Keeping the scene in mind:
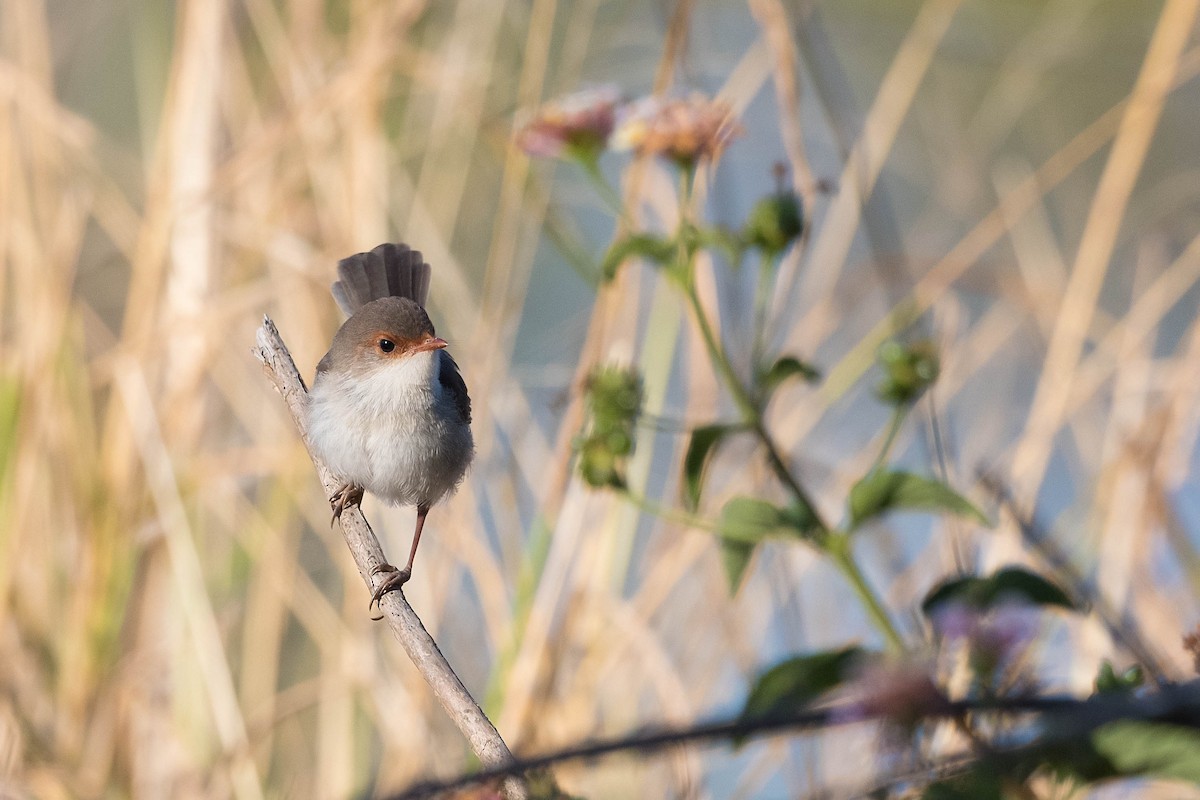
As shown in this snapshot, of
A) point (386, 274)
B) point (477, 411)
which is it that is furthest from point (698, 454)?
point (477, 411)

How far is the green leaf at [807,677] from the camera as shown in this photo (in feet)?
5.00

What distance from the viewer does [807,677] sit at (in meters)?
1.53

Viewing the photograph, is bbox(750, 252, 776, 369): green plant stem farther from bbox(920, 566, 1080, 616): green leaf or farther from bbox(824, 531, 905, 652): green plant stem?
bbox(920, 566, 1080, 616): green leaf

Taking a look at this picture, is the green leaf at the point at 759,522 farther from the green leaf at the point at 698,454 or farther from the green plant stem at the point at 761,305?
the green plant stem at the point at 761,305

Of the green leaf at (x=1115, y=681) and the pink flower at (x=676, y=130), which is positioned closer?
the green leaf at (x=1115, y=681)

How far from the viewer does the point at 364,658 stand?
10.5 ft

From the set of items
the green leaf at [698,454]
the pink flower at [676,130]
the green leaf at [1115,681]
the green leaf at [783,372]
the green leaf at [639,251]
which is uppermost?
the pink flower at [676,130]

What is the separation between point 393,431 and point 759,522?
32.8 inches

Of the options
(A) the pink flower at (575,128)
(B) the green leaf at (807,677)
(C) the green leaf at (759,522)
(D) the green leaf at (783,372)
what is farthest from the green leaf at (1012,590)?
(A) the pink flower at (575,128)

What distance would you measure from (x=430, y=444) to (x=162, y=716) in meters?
1.50

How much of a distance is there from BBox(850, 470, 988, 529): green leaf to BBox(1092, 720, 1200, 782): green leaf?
1.66ft

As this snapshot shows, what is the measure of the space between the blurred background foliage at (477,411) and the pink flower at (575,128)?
0.49 metres

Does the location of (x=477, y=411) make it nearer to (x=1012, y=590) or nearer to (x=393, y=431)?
(x=393, y=431)

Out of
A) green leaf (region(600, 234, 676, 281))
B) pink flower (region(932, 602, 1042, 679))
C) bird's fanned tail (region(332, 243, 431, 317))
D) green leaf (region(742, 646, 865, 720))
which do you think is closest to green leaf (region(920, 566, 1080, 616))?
pink flower (region(932, 602, 1042, 679))
